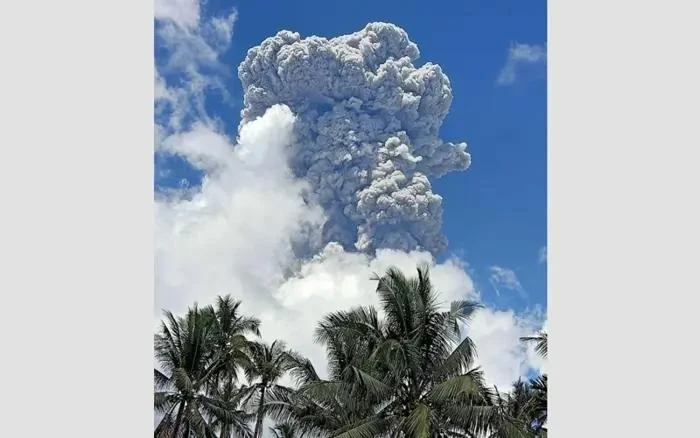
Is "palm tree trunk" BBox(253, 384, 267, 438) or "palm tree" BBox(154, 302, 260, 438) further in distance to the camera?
"palm tree trunk" BBox(253, 384, 267, 438)

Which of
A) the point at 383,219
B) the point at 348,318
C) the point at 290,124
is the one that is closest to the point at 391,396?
the point at 348,318

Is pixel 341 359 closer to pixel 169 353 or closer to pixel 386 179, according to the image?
pixel 169 353

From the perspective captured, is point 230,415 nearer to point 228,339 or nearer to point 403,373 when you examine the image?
point 228,339

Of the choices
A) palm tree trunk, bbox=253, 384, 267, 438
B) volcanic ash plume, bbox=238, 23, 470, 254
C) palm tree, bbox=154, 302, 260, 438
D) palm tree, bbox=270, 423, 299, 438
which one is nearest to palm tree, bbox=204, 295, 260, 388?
palm tree, bbox=154, 302, 260, 438

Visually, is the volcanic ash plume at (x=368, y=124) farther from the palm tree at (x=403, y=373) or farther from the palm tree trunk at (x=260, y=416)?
the palm tree at (x=403, y=373)

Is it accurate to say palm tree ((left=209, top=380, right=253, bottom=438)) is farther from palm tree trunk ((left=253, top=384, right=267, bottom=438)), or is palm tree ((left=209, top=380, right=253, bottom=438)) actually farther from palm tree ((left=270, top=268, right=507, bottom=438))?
palm tree ((left=270, top=268, right=507, bottom=438))
